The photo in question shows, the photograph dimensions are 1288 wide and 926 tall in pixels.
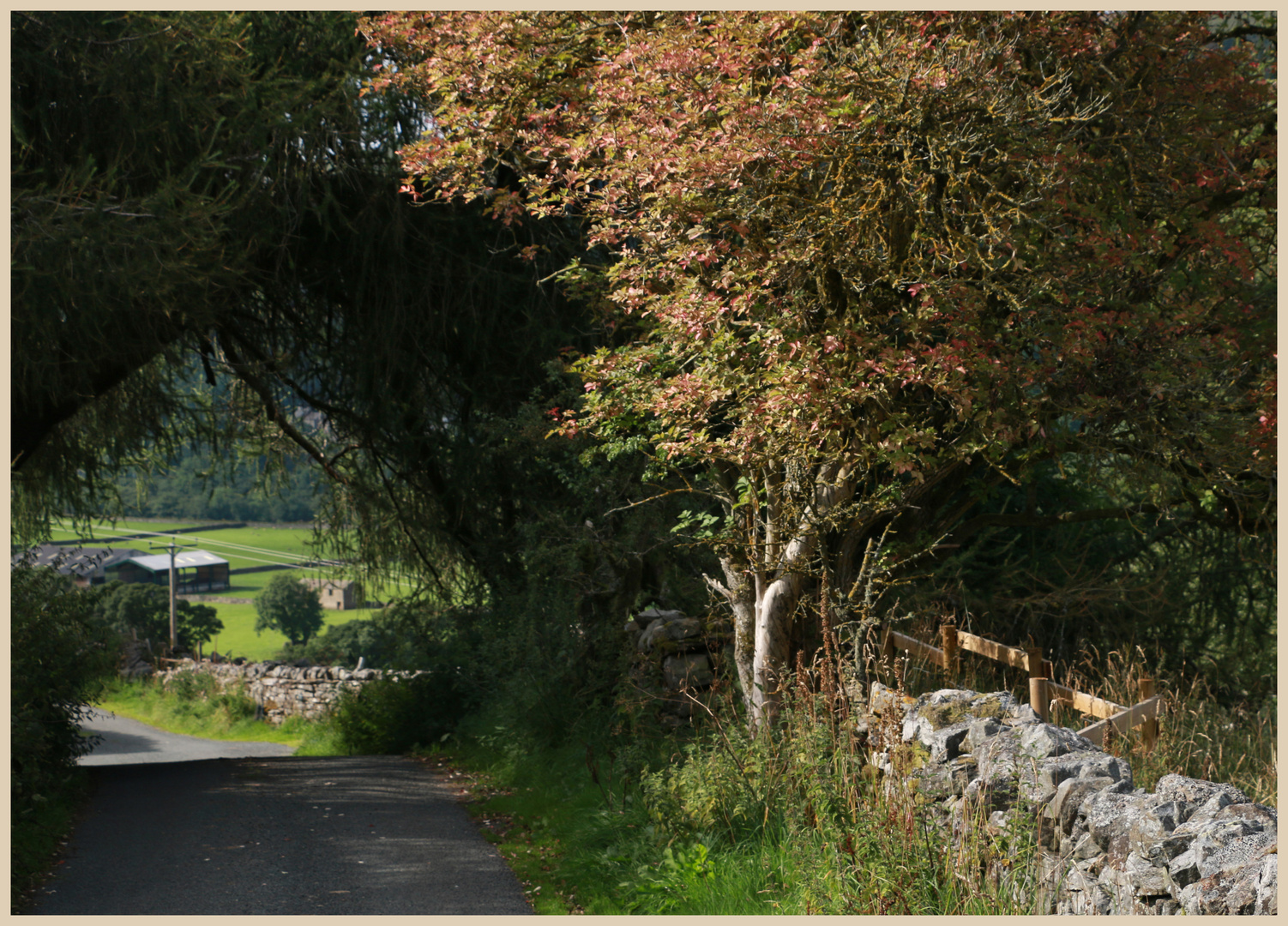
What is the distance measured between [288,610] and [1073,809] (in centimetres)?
5797

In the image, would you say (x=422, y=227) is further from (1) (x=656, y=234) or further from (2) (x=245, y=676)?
(2) (x=245, y=676)

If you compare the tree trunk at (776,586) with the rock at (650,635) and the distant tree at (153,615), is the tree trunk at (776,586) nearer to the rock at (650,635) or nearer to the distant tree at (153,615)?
the rock at (650,635)

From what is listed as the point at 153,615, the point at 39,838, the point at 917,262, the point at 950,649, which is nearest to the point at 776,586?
the point at 950,649

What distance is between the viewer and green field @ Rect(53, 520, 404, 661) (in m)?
60.8

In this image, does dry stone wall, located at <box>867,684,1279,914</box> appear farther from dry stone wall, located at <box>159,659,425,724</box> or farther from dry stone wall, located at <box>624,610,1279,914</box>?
dry stone wall, located at <box>159,659,425,724</box>

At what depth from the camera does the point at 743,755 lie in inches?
253

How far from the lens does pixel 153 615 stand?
122 ft

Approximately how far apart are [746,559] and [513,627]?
3867 millimetres

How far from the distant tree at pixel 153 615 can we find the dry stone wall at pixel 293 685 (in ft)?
45.6

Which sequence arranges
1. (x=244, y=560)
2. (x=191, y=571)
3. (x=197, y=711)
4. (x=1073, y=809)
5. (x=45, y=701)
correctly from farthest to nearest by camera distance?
1. (x=244, y=560)
2. (x=191, y=571)
3. (x=197, y=711)
4. (x=45, y=701)
5. (x=1073, y=809)

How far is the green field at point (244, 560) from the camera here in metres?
60.8

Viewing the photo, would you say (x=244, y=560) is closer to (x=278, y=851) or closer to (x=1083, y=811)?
(x=278, y=851)

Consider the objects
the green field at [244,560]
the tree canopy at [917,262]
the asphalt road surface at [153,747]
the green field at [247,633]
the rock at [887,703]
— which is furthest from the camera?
the green field at [244,560]

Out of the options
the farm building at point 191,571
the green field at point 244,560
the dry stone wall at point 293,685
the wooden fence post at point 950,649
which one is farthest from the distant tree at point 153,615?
the wooden fence post at point 950,649
